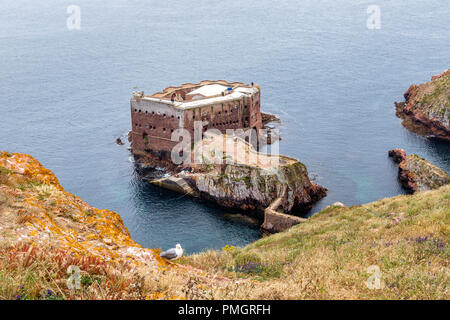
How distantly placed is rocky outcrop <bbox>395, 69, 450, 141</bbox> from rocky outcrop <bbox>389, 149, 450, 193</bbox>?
63.7 ft

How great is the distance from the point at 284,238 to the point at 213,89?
58935 mm

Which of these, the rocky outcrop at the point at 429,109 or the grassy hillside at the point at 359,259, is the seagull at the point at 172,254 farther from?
the rocky outcrop at the point at 429,109

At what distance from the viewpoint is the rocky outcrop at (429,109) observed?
90.8 metres

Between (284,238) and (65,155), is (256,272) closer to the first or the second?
(284,238)

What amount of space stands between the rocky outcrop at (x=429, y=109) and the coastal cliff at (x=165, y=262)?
232 ft

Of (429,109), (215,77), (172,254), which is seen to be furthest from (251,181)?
(215,77)

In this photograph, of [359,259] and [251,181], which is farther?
[251,181]

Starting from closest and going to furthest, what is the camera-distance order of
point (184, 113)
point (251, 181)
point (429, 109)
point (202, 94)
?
point (251, 181) < point (184, 113) < point (202, 94) < point (429, 109)

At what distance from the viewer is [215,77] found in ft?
396

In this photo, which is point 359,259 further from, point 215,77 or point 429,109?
point 215,77

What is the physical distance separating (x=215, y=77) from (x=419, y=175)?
63.1 m

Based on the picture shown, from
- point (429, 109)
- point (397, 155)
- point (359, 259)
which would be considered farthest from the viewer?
point (429, 109)

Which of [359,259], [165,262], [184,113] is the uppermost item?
[165,262]

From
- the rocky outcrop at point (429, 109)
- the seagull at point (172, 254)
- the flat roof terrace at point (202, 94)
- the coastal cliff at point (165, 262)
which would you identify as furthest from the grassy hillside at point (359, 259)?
the rocky outcrop at point (429, 109)
